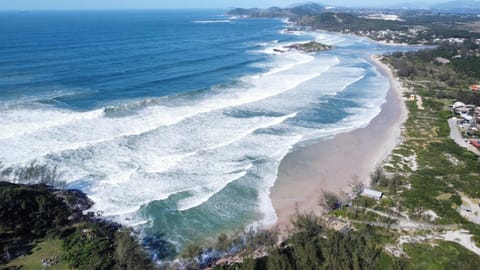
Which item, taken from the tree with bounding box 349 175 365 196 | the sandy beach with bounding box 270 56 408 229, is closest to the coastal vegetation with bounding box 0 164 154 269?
the sandy beach with bounding box 270 56 408 229

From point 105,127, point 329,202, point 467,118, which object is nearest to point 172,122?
point 105,127

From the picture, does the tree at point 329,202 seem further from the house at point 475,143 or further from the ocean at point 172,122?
the house at point 475,143

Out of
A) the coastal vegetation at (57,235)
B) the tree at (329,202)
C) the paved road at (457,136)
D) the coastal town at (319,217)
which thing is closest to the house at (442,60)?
the paved road at (457,136)

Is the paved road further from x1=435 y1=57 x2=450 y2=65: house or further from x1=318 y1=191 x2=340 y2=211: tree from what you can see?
x1=435 y1=57 x2=450 y2=65: house

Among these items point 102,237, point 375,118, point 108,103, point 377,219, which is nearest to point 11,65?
point 108,103

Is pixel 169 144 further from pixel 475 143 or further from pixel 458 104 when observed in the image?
pixel 458 104
